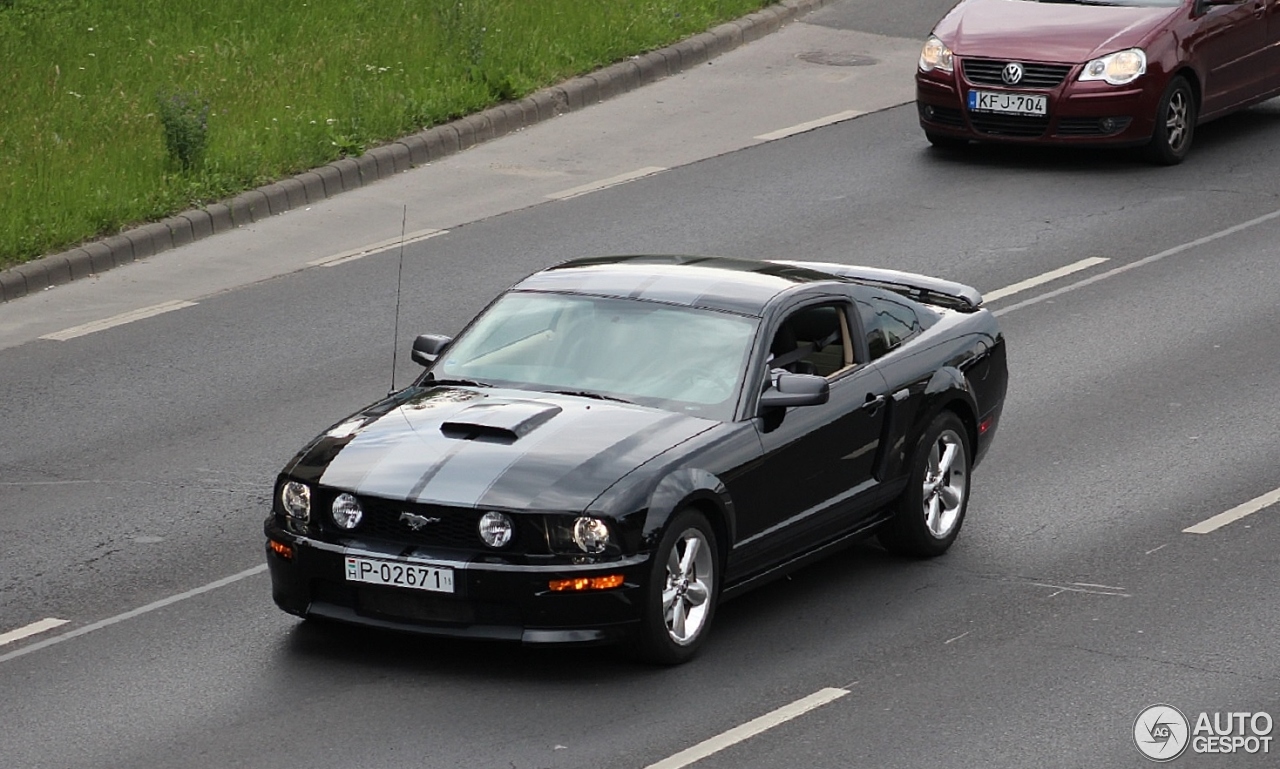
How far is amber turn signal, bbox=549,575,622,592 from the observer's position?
27.4 feet

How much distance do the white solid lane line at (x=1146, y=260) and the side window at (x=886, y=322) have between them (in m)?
4.31

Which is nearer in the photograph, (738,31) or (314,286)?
(314,286)

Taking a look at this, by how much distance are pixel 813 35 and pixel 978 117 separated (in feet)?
19.3

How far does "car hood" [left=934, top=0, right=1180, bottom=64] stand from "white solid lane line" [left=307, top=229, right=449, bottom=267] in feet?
15.4

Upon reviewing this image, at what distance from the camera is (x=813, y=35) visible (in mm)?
24484

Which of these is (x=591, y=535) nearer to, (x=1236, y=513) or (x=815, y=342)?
(x=815, y=342)

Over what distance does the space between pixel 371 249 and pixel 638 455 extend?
871 cm

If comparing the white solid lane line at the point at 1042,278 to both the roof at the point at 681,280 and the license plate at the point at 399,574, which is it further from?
the license plate at the point at 399,574

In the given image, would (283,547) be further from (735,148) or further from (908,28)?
(908,28)

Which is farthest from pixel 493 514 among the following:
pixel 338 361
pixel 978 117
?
pixel 978 117

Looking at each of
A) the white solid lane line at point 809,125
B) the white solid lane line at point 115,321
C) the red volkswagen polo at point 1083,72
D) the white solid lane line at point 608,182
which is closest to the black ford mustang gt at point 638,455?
the white solid lane line at point 115,321

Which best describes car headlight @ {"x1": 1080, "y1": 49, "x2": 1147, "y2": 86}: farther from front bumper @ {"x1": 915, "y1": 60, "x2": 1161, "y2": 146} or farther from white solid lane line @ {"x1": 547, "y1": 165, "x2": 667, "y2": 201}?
white solid lane line @ {"x1": 547, "y1": 165, "x2": 667, "y2": 201}

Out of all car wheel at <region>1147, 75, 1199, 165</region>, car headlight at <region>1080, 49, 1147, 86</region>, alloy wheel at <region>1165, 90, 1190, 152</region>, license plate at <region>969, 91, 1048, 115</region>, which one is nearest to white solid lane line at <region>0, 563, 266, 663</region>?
license plate at <region>969, 91, 1048, 115</region>

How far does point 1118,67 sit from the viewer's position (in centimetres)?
1858
